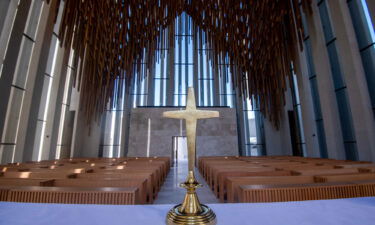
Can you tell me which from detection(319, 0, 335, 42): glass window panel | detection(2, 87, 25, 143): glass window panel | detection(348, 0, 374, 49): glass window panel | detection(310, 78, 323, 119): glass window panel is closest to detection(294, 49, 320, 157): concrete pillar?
detection(310, 78, 323, 119): glass window panel

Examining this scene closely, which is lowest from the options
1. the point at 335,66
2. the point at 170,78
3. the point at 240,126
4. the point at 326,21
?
the point at 240,126

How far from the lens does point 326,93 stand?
7645 mm

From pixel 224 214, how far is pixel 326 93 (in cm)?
876

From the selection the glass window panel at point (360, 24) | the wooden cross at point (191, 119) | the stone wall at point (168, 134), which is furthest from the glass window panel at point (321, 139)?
the wooden cross at point (191, 119)

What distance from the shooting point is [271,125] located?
39.3 ft

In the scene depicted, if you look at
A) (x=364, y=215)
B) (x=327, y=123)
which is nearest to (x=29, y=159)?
(x=364, y=215)

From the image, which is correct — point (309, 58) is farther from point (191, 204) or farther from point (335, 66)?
point (191, 204)

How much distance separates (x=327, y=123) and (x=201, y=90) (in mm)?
8013

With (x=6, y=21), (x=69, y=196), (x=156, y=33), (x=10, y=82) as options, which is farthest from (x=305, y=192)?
(x=6, y=21)

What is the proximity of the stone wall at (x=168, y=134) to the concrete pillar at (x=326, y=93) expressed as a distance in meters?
5.32

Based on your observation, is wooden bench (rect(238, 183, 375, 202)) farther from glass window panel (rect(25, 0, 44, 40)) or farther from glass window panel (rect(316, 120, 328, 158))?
glass window panel (rect(25, 0, 44, 40))

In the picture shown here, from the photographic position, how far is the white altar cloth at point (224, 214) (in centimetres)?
84

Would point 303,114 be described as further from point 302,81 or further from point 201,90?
point 201,90

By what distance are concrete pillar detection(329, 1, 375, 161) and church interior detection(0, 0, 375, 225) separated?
0.12 ft
